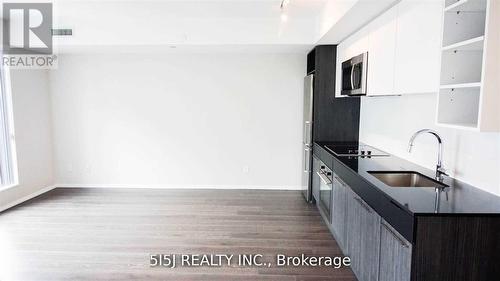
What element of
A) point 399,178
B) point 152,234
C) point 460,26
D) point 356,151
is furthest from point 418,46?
point 152,234

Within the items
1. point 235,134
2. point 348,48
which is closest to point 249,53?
point 235,134

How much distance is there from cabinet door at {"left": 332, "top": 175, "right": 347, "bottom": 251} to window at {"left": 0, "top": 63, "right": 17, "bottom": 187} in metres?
4.61

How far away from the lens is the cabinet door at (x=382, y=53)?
8.70 feet

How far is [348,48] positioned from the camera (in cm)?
384

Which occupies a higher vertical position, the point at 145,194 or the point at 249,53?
the point at 249,53

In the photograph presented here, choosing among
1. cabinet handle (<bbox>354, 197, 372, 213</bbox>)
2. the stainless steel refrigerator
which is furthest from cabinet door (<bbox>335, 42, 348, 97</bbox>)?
cabinet handle (<bbox>354, 197, 372, 213</bbox>)

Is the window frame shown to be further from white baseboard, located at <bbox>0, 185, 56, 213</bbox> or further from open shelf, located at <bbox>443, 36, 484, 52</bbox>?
open shelf, located at <bbox>443, 36, 484, 52</bbox>

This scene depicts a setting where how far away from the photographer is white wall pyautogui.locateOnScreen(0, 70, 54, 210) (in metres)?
4.60

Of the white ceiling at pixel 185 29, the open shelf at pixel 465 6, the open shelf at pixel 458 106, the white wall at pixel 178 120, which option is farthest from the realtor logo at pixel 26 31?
the open shelf at pixel 458 106

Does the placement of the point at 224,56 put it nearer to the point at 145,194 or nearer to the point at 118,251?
the point at 145,194

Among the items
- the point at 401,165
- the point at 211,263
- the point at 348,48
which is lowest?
the point at 211,263

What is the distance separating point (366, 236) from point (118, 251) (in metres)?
2.43

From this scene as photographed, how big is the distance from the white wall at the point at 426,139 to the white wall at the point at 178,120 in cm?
160

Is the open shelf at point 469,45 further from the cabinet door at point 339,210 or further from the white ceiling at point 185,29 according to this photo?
the white ceiling at point 185,29
